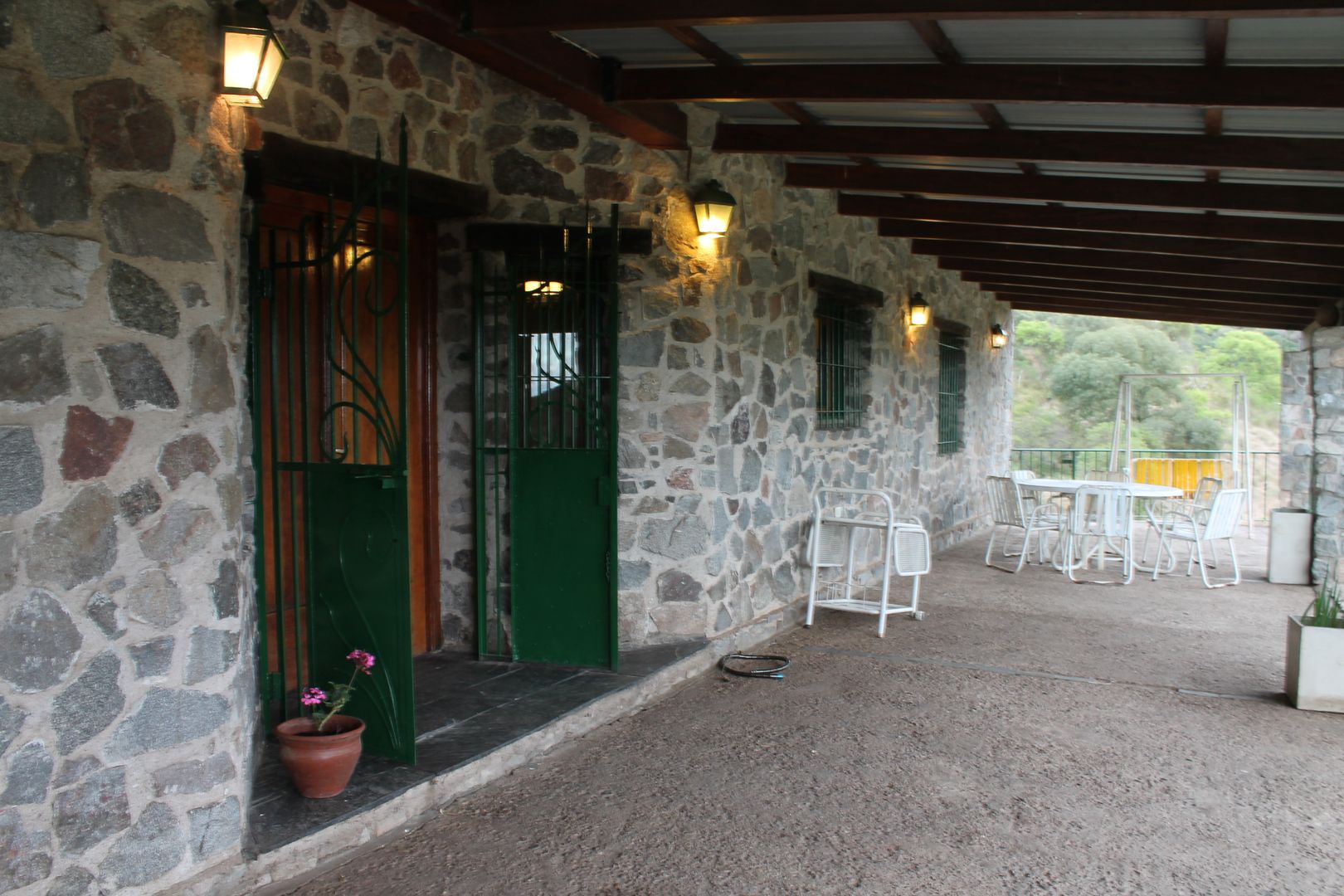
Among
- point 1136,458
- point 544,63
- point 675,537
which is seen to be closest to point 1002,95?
point 544,63

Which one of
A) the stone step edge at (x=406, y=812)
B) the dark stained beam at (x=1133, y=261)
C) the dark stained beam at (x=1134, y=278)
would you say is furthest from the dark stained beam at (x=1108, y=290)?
the stone step edge at (x=406, y=812)

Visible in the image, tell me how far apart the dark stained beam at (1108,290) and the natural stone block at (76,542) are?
822 centimetres

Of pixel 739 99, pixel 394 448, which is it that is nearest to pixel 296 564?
pixel 394 448

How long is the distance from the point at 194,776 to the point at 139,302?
3.92ft

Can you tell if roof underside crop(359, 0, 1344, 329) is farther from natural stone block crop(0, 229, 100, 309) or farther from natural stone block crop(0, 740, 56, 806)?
natural stone block crop(0, 740, 56, 806)

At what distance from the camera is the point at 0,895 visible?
2049 millimetres

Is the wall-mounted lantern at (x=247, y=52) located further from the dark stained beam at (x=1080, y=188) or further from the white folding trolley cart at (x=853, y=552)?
the white folding trolley cart at (x=853, y=552)

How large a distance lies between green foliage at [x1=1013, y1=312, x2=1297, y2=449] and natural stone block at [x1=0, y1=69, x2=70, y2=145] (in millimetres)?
24366

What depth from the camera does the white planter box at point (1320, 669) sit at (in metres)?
4.20

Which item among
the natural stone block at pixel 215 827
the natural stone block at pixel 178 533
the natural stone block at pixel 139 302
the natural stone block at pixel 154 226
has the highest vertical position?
the natural stone block at pixel 154 226

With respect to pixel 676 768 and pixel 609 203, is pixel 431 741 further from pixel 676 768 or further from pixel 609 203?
pixel 609 203

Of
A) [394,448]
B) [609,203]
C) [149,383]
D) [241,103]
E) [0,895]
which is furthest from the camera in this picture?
[609,203]

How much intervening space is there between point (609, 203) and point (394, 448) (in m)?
1.92

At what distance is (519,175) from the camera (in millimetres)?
4418
